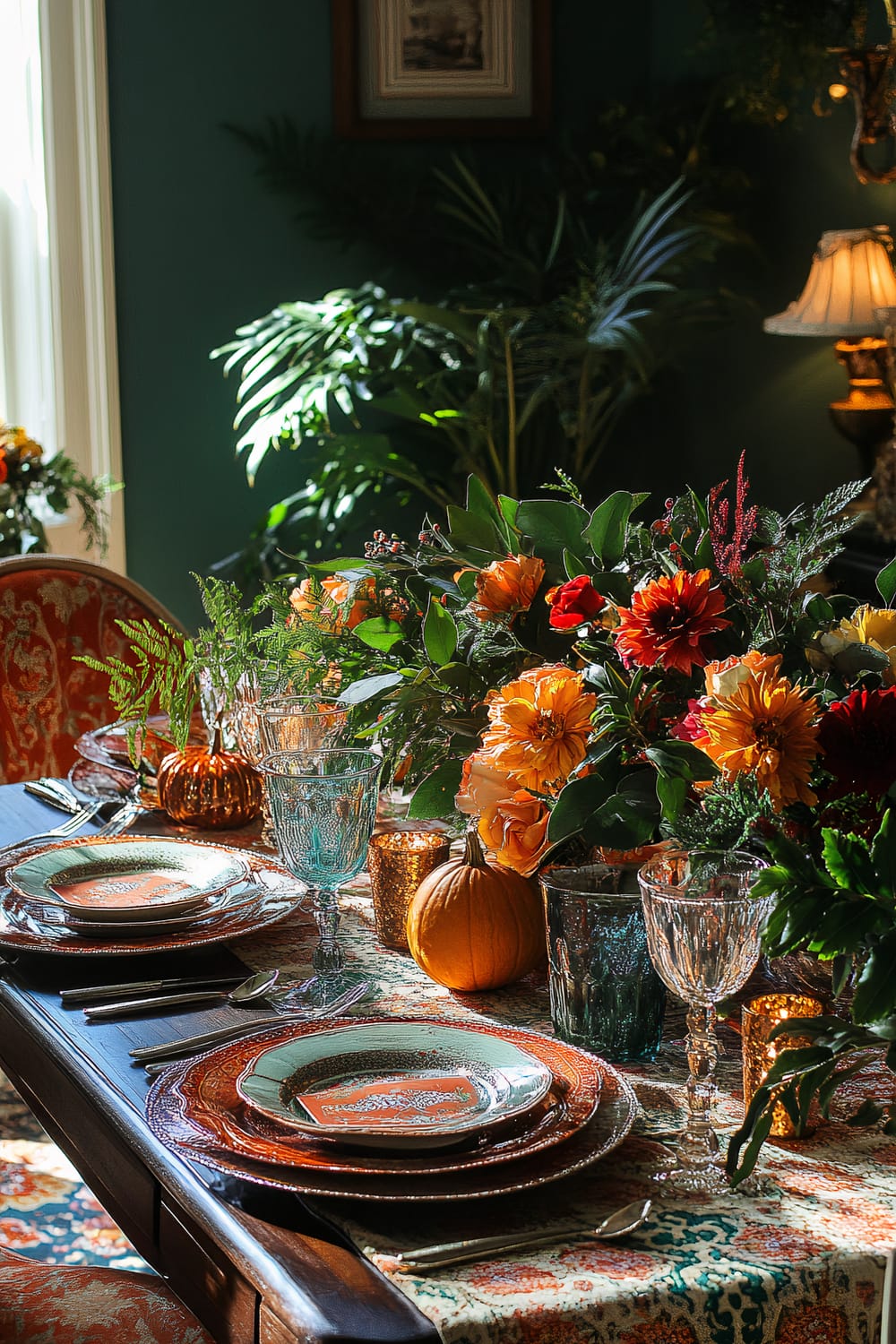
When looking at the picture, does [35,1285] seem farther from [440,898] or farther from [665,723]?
[665,723]

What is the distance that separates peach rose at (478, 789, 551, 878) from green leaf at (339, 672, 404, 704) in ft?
0.79

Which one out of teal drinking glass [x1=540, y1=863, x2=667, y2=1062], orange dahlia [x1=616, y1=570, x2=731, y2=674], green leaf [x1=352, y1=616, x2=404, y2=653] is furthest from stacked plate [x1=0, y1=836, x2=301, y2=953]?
orange dahlia [x1=616, y1=570, x2=731, y2=674]

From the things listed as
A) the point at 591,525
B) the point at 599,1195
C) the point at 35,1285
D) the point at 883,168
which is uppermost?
the point at 883,168

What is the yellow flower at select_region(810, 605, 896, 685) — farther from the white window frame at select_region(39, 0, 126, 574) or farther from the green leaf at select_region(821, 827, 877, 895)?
the white window frame at select_region(39, 0, 126, 574)

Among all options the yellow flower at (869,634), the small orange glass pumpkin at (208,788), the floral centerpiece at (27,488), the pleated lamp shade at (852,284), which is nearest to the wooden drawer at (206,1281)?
the yellow flower at (869,634)

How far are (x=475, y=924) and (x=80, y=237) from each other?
3031 millimetres

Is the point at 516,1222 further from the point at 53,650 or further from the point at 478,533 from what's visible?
the point at 53,650

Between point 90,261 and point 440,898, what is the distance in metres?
3.00

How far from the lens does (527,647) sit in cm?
120

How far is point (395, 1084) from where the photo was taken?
905 millimetres

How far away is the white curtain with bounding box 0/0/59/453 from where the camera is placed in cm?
348

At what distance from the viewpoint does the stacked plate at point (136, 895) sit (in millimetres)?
1204

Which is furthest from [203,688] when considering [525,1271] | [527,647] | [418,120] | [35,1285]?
[418,120]

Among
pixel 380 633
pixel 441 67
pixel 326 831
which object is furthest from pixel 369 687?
pixel 441 67
